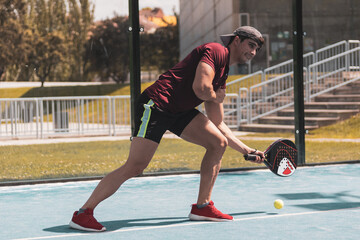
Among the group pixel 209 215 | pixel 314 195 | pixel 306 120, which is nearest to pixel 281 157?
pixel 209 215

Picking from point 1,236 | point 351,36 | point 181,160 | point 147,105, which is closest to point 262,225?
point 147,105

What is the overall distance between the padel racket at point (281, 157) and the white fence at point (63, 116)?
5.19 m

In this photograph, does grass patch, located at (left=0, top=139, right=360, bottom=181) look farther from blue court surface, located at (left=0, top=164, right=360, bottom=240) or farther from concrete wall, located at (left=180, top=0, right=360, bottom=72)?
concrete wall, located at (left=180, top=0, right=360, bottom=72)

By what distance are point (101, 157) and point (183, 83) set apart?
7.64m

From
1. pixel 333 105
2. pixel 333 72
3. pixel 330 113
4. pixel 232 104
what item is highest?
pixel 333 72

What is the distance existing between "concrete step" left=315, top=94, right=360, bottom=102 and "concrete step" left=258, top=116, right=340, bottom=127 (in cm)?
54

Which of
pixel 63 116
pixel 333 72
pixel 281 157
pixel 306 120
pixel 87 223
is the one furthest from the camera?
pixel 333 72

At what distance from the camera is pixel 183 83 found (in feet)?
19.2

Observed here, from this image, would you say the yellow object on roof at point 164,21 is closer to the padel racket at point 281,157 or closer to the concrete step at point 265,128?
the padel racket at point 281,157

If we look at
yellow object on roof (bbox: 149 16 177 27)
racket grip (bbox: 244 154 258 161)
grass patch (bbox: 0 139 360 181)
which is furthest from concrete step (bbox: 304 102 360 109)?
racket grip (bbox: 244 154 258 161)

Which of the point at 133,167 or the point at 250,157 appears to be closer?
the point at 133,167

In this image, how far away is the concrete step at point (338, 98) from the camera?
15127 mm

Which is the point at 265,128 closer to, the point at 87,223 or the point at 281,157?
the point at 281,157

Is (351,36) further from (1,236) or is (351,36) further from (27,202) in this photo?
(1,236)
